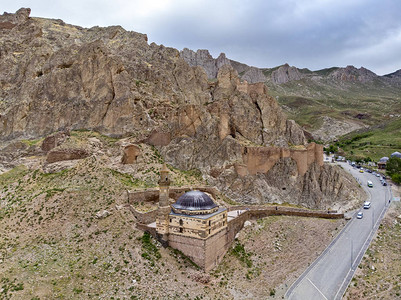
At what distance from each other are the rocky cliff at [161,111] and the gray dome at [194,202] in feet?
44.7

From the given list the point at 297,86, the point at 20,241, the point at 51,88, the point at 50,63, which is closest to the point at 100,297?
the point at 20,241

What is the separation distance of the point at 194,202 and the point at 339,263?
47.3ft

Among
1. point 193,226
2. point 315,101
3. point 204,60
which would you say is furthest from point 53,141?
point 315,101

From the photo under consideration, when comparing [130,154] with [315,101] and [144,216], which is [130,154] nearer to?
[144,216]

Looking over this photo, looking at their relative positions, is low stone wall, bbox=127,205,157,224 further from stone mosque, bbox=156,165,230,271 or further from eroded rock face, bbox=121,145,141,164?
eroded rock face, bbox=121,145,141,164

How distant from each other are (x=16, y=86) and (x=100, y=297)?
49.3 metres

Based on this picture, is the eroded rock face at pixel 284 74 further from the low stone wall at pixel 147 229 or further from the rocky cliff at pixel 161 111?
the low stone wall at pixel 147 229

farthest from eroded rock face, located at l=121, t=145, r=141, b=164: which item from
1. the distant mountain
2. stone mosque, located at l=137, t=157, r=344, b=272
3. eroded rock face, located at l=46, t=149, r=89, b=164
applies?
the distant mountain

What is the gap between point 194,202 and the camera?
28.7 meters

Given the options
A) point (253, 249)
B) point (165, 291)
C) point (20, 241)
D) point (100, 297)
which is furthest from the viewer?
point (253, 249)

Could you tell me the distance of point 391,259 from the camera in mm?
28750

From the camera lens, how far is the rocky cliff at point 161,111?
4534 centimetres

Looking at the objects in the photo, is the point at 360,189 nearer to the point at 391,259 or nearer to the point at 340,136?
the point at 391,259

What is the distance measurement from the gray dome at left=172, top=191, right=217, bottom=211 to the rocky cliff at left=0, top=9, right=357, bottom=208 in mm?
13619
